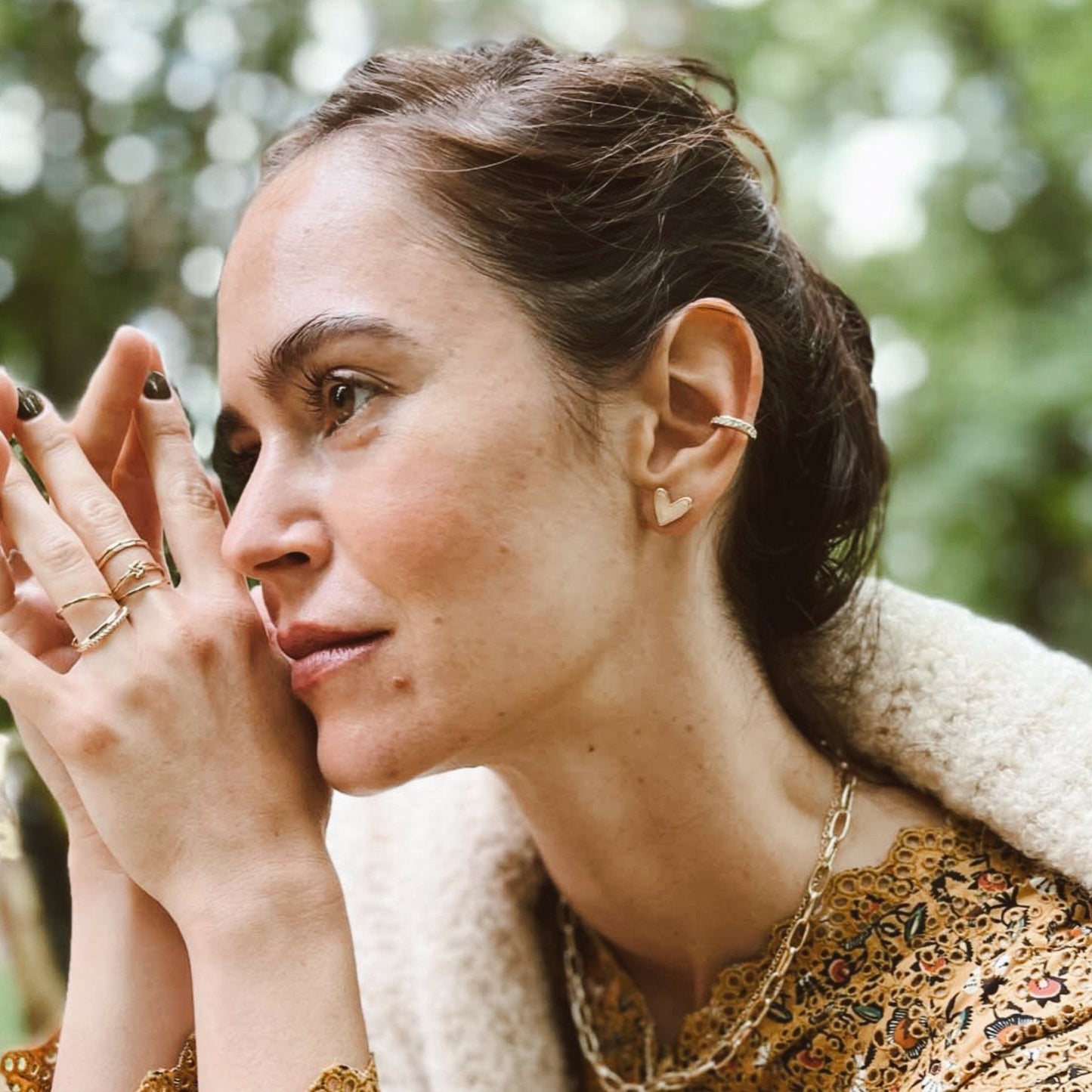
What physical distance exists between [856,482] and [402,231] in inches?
26.1

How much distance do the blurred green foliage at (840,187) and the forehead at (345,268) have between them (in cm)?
63

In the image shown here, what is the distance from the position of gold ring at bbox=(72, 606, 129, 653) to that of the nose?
123 mm

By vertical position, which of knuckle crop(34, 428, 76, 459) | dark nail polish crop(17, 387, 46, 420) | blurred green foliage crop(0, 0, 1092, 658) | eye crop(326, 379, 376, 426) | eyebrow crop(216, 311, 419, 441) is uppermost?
eyebrow crop(216, 311, 419, 441)

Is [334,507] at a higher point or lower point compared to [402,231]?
lower

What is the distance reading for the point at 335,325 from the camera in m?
1.21

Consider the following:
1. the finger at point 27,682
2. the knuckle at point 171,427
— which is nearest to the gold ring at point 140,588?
the finger at point 27,682

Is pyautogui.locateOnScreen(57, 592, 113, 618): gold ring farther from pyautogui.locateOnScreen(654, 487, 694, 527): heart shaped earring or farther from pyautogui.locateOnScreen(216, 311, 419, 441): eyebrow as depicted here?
pyautogui.locateOnScreen(654, 487, 694, 527): heart shaped earring

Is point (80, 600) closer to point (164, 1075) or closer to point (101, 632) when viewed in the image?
point (101, 632)

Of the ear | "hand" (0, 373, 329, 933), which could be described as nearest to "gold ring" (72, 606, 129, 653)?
"hand" (0, 373, 329, 933)

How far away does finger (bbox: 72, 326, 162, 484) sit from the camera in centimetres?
142

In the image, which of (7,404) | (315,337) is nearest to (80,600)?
(7,404)

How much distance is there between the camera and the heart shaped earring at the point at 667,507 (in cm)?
130

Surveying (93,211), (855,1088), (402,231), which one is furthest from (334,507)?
(93,211)

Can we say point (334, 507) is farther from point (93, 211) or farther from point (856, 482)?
point (93, 211)
